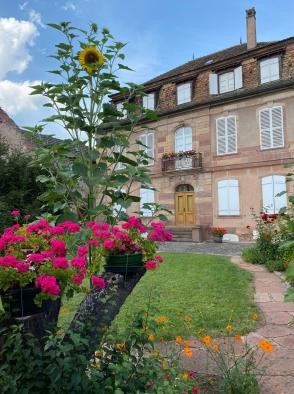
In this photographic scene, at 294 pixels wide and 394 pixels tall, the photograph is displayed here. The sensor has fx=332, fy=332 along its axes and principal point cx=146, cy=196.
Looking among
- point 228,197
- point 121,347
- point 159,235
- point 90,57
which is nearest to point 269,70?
point 228,197

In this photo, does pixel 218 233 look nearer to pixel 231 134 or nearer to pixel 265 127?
pixel 231 134

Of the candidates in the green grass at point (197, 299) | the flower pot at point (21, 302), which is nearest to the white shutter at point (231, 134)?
the green grass at point (197, 299)

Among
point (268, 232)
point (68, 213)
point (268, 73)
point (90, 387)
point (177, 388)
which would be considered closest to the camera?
point (90, 387)

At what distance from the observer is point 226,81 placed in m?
16.3

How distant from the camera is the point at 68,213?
236 centimetres

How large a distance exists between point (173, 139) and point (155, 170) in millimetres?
1896

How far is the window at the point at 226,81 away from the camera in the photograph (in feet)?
52.1

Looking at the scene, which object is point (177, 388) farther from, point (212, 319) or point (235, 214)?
point (235, 214)

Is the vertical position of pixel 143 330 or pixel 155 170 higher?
pixel 155 170

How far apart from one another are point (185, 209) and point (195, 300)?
11.8m

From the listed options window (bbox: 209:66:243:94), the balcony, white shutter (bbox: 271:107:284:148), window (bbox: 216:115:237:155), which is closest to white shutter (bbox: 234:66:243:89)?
window (bbox: 209:66:243:94)

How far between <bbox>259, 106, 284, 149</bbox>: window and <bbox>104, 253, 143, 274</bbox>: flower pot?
13.8 metres

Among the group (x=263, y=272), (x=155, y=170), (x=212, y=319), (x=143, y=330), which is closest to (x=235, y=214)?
(x=155, y=170)

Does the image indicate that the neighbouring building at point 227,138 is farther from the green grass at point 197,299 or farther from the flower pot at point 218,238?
Result: the green grass at point 197,299
